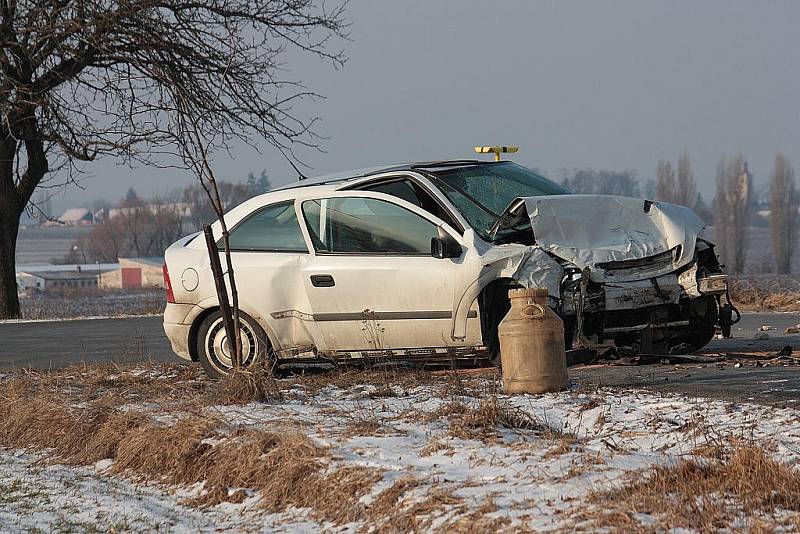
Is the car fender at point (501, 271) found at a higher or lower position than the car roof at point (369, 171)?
lower

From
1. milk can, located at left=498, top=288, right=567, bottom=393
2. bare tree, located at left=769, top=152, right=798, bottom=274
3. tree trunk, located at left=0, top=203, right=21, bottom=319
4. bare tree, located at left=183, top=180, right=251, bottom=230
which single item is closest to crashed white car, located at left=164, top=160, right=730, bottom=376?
milk can, located at left=498, top=288, right=567, bottom=393

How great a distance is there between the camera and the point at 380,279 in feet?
32.4

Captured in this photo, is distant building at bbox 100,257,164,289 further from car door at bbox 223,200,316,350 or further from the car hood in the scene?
the car hood

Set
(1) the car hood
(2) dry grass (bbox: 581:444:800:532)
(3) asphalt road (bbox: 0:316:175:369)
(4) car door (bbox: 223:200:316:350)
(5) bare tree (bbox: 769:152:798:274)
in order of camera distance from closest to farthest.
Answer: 1. (2) dry grass (bbox: 581:444:800:532)
2. (1) the car hood
3. (4) car door (bbox: 223:200:316:350)
4. (3) asphalt road (bbox: 0:316:175:369)
5. (5) bare tree (bbox: 769:152:798:274)

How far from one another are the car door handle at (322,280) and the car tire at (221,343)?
2.06 ft

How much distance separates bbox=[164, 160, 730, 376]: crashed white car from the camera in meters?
9.75

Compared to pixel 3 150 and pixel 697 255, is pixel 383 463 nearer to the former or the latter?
pixel 697 255

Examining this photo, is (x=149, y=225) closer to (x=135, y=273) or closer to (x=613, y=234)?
(x=135, y=273)

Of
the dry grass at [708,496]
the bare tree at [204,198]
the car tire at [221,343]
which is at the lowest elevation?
the dry grass at [708,496]

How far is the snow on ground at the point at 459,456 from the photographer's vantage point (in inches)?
→ 229

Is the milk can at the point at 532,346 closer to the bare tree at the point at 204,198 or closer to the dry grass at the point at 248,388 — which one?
the dry grass at the point at 248,388

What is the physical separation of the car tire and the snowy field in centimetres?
88

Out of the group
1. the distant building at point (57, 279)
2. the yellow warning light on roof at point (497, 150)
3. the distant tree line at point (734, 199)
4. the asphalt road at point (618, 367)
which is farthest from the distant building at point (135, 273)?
the yellow warning light on roof at point (497, 150)

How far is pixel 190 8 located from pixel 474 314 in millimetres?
14253
